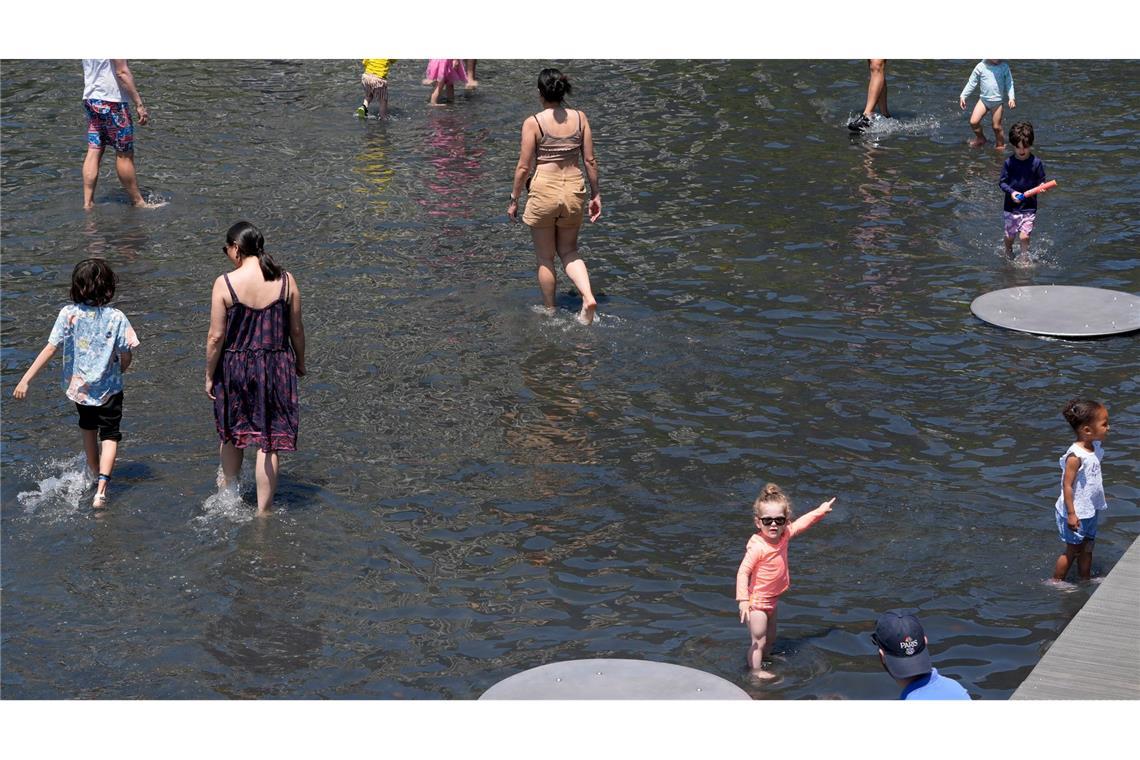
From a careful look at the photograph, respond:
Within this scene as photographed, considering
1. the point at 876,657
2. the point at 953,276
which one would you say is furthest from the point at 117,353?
the point at 953,276

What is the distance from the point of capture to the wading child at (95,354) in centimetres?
884

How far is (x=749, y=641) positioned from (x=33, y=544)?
13.7 feet

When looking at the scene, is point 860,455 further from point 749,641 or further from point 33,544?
point 33,544

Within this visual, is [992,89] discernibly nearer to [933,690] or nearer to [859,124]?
[859,124]

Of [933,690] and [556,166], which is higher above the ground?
[556,166]

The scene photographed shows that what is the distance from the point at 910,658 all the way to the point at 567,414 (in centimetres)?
485

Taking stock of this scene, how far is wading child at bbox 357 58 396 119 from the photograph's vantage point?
18172mm

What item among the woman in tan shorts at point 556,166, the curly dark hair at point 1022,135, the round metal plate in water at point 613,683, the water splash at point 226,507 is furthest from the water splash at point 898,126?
the round metal plate in water at point 613,683

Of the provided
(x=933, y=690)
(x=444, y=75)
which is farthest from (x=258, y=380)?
(x=444, y=75)

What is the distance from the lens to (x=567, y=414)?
10.3 metres

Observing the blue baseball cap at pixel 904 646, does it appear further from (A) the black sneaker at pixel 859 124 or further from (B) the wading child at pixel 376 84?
(B) the wading child at pixel 376 84

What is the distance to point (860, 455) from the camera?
952cm

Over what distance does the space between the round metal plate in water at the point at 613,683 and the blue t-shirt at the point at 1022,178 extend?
24.4 ft

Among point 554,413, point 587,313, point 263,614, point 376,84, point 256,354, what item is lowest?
point 263,614
